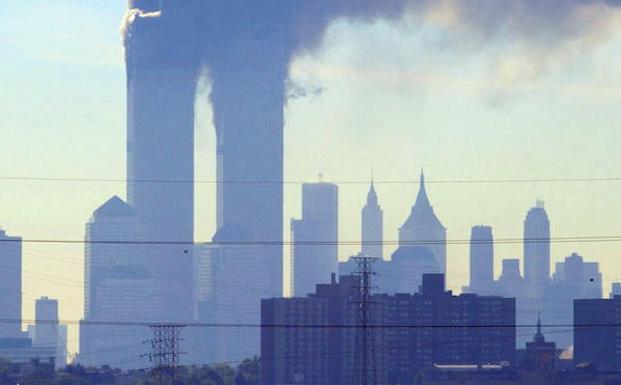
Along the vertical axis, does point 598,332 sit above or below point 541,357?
above

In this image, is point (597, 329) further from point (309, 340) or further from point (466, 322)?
point (309, 340)

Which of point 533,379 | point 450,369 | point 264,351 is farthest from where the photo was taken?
point 264,351

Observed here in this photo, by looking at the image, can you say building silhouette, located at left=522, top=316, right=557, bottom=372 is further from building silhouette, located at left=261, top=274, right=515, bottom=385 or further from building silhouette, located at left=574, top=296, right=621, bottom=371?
building silhouette, located at left=261, top=274, right=515, bottom=385

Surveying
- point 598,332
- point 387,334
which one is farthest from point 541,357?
point 387,334

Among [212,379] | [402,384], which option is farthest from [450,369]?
[212,379]

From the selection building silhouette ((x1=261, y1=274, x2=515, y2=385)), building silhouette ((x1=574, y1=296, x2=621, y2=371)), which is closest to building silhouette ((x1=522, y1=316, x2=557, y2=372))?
building silhouette ((x1=574, y1=296, x2=621, y2=371))

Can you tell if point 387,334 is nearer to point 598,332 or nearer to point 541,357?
point 598,332
